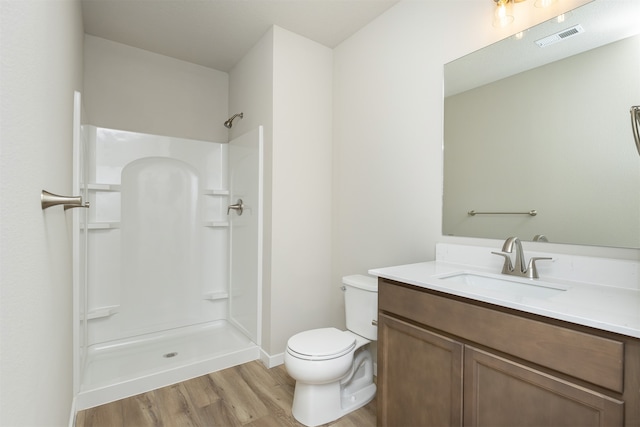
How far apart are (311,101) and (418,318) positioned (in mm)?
1888

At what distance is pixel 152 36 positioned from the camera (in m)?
2.58

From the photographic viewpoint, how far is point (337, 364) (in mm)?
1686

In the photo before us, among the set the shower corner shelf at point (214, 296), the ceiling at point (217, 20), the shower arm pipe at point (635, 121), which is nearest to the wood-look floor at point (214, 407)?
the shower corner shelf at point (214, 296)

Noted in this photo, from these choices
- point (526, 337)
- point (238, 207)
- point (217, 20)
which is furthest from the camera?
point (238, 207)

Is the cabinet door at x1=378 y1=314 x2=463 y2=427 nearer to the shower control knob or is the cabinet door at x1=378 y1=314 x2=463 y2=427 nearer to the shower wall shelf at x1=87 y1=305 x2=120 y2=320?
the shower control knob

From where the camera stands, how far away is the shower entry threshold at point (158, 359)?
6.39 ft

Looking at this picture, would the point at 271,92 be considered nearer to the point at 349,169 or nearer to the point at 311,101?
the point at 311,101

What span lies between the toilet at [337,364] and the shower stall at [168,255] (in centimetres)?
83

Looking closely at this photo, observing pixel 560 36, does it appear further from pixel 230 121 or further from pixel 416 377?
pixel 230 121

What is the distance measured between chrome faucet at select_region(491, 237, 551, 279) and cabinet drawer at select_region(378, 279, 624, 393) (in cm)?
41

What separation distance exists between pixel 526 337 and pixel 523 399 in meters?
0.20

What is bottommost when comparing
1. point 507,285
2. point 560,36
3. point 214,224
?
point 507,285

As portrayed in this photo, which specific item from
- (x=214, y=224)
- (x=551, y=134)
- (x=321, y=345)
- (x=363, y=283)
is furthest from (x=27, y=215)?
(x=214, y=224)

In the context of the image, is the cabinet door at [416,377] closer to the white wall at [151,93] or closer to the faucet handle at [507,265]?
the faucet handle at [507,265]
